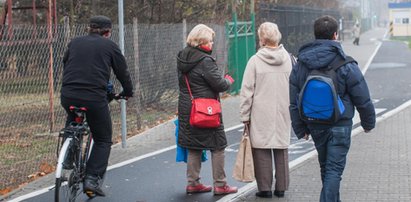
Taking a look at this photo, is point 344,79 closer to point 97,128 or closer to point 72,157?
point 97,128

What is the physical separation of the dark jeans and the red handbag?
1243 millimetres

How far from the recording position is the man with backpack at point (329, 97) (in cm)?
587

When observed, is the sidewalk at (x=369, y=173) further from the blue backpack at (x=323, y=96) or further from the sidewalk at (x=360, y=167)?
the blue backpack at (x=323, y=96)

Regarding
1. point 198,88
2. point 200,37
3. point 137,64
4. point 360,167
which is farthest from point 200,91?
point 137,64

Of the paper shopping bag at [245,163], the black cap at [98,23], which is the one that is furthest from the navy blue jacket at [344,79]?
the black cap at [98,23]

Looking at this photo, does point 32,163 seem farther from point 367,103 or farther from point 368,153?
point 367,103

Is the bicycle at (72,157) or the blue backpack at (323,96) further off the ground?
the blue backpack at (323,96)

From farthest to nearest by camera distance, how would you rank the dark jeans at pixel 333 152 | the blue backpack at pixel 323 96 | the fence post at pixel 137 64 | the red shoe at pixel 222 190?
the fence post at pixel 137 64 < the red shoe at pixel 222 190 < the dark jeans at pixel 333 152 < the blue backpack at pixel 323 96

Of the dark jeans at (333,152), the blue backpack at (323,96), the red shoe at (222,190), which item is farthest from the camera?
the red shoe at (222,190)

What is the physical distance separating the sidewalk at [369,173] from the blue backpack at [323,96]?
4.64ft

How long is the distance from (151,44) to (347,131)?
7.73 meters

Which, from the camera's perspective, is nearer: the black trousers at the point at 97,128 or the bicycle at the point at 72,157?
the bicycle at the point at 72,157

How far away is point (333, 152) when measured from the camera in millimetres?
6012

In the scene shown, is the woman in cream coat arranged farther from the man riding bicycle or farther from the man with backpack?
the man riding bicycle
